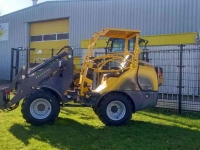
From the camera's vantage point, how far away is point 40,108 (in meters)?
7.40

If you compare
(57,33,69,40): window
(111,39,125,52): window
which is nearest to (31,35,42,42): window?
(57,33,69,40): window

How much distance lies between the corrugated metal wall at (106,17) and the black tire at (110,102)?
34.1 ft

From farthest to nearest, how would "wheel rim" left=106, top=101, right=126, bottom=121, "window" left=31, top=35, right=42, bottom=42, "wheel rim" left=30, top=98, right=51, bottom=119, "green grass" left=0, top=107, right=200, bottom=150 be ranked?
"window" left=31, top=35, right=42, bottom=42, "wheel rim" left=106, top=101, right=126, bottom=121, "wheel rim" left=30, top=98, right=51, bottom=119, "green grass" left=0, top=107, right=200, bottom=150

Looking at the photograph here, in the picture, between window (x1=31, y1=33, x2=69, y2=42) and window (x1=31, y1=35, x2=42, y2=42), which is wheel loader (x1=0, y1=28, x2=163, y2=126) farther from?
window (x1=31, y1=35, x2=42, y2=42)

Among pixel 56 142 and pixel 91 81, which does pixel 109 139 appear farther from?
pixel 91 81

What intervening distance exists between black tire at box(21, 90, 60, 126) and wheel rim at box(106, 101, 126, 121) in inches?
51.0

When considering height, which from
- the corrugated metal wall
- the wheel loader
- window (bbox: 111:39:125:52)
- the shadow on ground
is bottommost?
the shadow on ground

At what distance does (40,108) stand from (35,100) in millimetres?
233

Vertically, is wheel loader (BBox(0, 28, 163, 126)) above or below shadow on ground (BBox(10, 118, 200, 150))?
above

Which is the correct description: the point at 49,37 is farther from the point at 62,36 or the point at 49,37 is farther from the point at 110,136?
the point at 110,136

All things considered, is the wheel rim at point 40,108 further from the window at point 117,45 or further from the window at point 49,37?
the window at point 49,37

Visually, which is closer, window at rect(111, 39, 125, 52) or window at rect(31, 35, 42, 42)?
window at rect(111, 39, 125, 52)

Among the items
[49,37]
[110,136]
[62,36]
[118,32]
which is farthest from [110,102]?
[49,37]

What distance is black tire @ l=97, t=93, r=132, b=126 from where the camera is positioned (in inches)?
293
